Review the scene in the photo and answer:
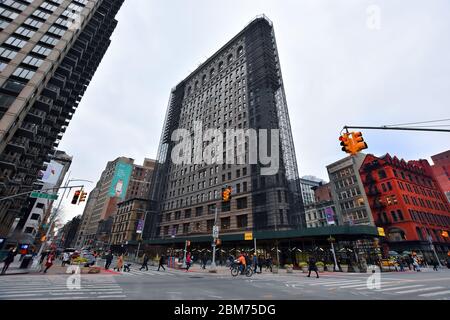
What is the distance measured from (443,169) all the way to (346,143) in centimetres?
10851

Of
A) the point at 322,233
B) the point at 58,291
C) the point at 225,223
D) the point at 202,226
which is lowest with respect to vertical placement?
the point at 58,291

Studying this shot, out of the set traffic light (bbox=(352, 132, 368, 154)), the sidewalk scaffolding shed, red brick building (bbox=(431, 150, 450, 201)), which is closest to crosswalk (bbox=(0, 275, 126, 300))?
traffic light (bbox=(352, 132, 368, 154))

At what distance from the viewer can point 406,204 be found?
51.7 m

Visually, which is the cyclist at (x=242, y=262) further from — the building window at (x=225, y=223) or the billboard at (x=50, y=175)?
the billboard at (x=50, y=175)

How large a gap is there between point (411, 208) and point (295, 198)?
105ft

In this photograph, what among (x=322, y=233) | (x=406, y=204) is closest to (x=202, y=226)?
(x=322, y=233)

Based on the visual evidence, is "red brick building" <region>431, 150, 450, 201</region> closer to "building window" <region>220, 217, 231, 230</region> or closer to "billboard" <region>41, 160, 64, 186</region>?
"building window" <region>220, 217, 231, 230</region>

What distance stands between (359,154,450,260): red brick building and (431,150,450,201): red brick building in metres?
23.1

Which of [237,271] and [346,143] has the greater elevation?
[346,143]

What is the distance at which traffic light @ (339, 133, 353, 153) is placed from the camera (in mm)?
9627

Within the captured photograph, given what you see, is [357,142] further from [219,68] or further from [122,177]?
[122,177]

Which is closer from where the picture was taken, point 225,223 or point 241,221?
point 241,221
